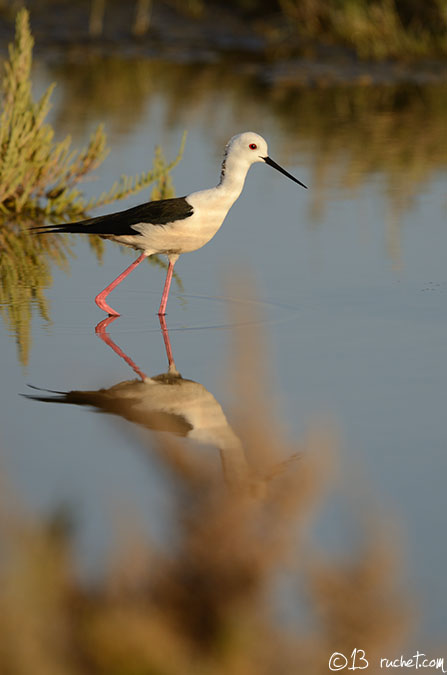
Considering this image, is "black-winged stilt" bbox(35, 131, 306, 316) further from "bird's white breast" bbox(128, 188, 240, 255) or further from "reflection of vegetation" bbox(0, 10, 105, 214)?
"reflection of vegetation" bbox(0, 10, 105, 214)

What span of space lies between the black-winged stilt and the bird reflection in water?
965 millimetres

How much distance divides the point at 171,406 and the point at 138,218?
5.46ft

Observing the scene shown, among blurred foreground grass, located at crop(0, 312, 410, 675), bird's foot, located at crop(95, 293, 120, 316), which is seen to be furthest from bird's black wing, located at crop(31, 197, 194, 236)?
blurred foreground grass, located at crop(0, 312, 410, 675)

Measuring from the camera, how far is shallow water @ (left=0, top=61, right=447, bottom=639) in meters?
4.01

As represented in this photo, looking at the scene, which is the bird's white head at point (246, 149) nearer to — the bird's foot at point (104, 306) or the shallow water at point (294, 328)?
the shallow water at point (294, 328)

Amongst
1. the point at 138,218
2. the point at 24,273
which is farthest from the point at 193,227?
the point at 24,273

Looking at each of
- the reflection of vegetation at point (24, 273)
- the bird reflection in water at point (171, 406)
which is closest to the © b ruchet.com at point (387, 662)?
the bird reflection in water at point (171, 406)

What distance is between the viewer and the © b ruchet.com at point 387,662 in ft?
9.78

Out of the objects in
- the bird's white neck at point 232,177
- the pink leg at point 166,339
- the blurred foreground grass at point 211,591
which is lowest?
the blurred foreground grass at point 211,591

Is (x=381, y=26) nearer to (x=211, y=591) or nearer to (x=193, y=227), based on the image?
(x=193, y=227)

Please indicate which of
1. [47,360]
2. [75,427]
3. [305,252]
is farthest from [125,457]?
[305,252]

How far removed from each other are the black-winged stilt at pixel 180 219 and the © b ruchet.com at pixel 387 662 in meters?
3.37

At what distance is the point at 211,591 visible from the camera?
131 inches

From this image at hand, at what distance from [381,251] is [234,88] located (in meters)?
8.24
